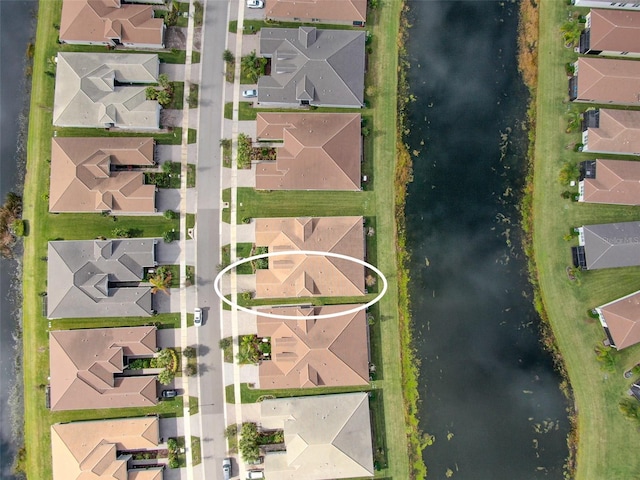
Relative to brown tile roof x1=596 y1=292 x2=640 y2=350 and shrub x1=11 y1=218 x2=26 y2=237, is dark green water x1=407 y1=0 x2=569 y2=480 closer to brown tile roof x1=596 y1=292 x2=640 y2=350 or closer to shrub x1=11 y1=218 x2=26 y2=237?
brown tile roof x1=596 y1=292 x2=640 y2=350


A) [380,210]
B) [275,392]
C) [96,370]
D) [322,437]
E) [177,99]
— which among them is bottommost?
[322,437]

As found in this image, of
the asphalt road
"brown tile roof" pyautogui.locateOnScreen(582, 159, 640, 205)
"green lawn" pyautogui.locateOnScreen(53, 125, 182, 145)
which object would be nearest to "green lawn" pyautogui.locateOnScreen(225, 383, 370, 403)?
the asphalt road

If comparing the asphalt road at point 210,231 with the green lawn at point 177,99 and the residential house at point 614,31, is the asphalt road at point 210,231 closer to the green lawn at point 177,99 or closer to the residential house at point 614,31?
the green lawn at point 177,99

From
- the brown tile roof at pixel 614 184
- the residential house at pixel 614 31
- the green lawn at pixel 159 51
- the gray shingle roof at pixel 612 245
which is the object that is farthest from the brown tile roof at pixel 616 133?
the green lawn at pixel 159 51

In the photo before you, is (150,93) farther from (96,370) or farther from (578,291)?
(578,291)

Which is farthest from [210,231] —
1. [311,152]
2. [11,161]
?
[11,161]
